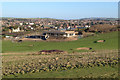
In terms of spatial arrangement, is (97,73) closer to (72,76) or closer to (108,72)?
(108,72)

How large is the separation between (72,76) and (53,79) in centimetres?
164

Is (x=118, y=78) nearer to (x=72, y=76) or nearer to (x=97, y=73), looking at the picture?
(x=97, y=73)

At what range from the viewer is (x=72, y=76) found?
14.0m

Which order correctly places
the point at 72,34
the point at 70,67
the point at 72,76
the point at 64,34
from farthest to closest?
1. the point at 72,34
2. the point at 64,34
3. the point at 70,67
4. the point at 72,76

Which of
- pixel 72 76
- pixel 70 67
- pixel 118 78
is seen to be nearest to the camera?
pixel 118 78

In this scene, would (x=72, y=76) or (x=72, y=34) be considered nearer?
Answer: (x=72, y=76)

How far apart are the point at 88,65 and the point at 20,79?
23.7 feet

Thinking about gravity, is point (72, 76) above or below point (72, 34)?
below


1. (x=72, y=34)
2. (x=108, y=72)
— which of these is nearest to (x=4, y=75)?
(x=108, y=72)

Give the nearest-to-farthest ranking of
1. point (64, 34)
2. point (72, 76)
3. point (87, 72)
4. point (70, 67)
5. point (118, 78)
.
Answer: point (118, 78) → point (72, 76) → point (87, 72) → point (70, 67) → point (64, 34)

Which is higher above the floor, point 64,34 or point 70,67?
point 64,34

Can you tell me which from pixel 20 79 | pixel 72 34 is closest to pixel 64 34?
pixel 72 34

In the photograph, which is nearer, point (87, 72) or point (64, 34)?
point (87, 72)

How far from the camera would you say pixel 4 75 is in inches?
608
